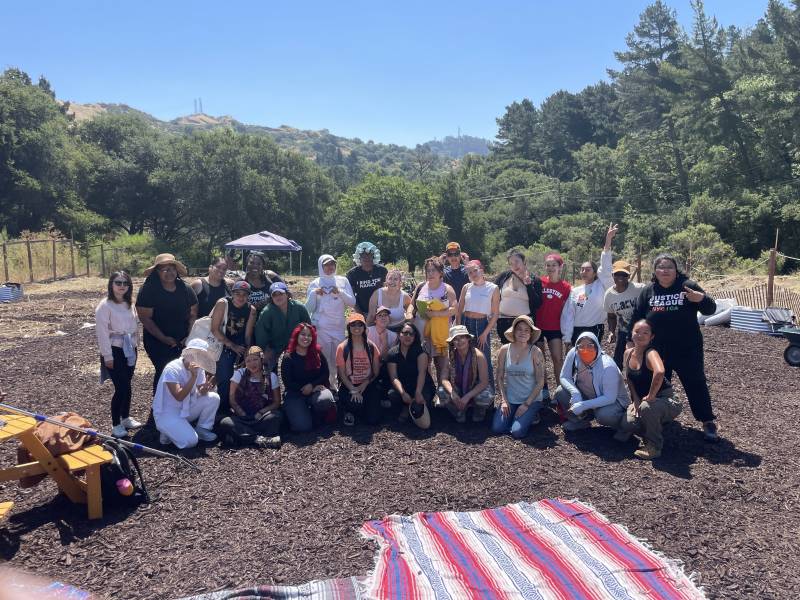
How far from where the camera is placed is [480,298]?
6.88 meters

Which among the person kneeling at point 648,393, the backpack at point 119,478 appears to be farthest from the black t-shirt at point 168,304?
the person kneeling at point 648,393

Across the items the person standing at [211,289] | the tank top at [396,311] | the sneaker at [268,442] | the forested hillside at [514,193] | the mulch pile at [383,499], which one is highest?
the forested hillside at [514,193]

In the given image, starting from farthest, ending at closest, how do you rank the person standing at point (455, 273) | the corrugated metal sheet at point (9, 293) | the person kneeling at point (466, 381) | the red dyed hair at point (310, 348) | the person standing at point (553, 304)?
the corrugated metal sheet at point (9, 293) → the person standing at point (455, 273) → the person standing at point (553, 304) → the person kneeling at point (466, 381) → the red dyed hair at point (310, 348)

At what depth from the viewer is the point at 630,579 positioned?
145 inches

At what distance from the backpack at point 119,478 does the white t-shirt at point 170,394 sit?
3.45 ft

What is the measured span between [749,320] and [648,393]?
8385 millimetres

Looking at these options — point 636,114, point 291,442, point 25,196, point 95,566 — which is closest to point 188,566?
point 95,566

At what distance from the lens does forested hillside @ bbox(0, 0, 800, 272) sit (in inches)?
1256

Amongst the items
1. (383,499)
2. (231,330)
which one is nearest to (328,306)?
(231,330)

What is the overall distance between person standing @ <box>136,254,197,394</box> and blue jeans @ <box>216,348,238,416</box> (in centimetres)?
47

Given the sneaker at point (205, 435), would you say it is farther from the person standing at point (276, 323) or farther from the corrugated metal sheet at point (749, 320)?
the corrugated metal sheet at point (749, 320)

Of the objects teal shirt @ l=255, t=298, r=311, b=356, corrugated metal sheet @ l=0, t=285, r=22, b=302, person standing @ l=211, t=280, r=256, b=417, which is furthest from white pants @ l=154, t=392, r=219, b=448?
corrugated metal sheet @ l=0, t=285, r=22, b=302

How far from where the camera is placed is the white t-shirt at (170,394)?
5.86 metres

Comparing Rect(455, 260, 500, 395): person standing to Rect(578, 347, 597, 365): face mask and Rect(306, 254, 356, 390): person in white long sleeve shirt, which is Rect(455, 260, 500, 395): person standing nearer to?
Rect(578, 347, 597, 365): face mask
